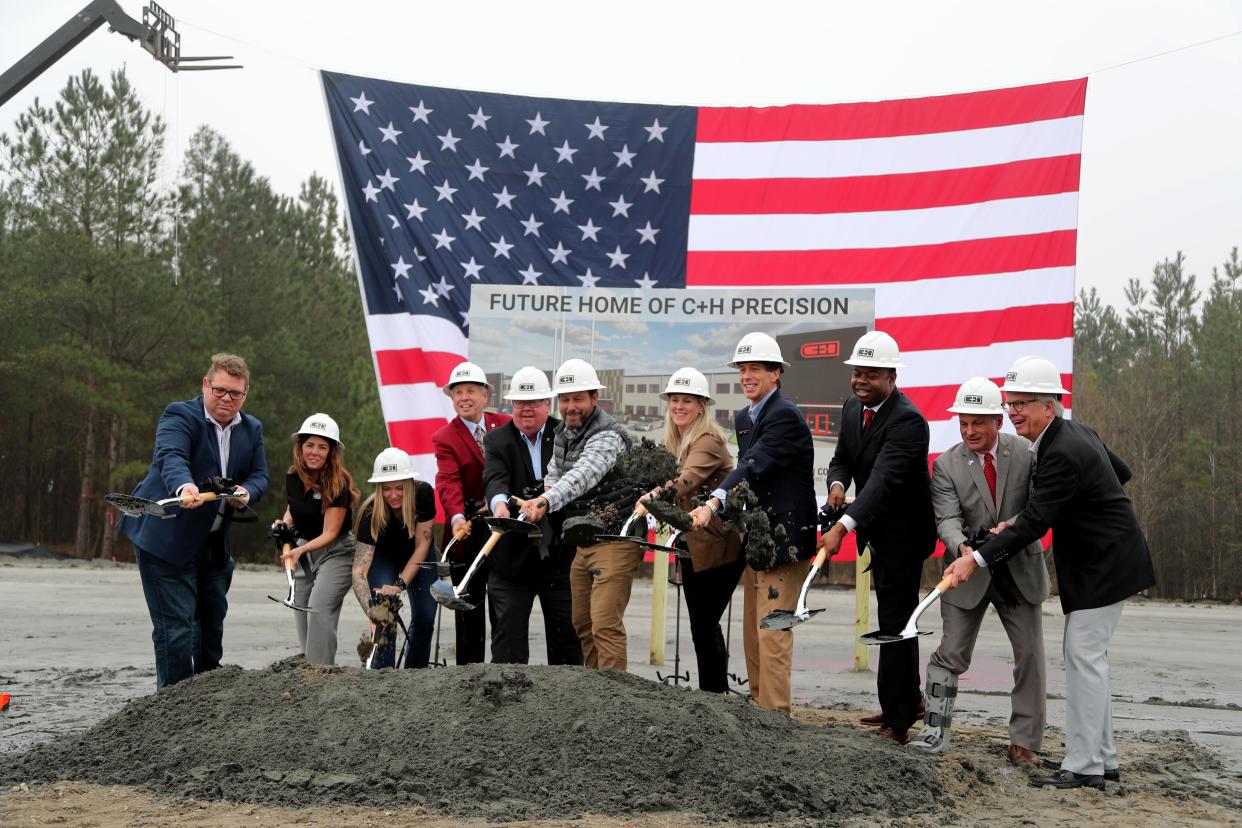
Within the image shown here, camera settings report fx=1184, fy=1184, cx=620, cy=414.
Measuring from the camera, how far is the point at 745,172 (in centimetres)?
1115

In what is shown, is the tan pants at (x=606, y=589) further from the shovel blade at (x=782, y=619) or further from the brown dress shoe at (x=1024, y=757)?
the brown dress shoe at (x=1024, y=757)

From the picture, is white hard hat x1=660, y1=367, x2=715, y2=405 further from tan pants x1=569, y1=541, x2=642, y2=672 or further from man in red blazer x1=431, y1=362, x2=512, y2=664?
man in red blazer x1=431, y1=362, x2=512, y2=664

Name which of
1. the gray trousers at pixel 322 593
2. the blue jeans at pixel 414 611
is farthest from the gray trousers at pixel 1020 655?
the gray trousers at pixel 322 593

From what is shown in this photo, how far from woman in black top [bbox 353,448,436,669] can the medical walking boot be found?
323 cm

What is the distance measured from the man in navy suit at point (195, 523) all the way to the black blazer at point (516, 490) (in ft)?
4.53

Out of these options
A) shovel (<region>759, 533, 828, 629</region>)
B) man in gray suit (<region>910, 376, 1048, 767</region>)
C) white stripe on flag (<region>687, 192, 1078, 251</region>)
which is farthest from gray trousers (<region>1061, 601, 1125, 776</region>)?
white stripe on flag (<region>687, 192, 1078, 251</region>)

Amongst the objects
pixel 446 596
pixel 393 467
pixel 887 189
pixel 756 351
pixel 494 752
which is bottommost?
pixel 494 752

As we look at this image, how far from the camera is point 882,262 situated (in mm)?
10797

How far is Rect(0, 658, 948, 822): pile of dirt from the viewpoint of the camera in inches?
199

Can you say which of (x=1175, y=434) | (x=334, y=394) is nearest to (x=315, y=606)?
(x=334, y=394)

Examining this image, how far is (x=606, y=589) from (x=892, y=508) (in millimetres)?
1687

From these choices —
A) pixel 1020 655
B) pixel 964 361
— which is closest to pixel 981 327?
pixel 964 361

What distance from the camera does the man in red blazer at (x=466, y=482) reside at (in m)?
7.63

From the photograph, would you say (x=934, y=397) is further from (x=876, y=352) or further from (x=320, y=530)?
(x=320, y=530)
